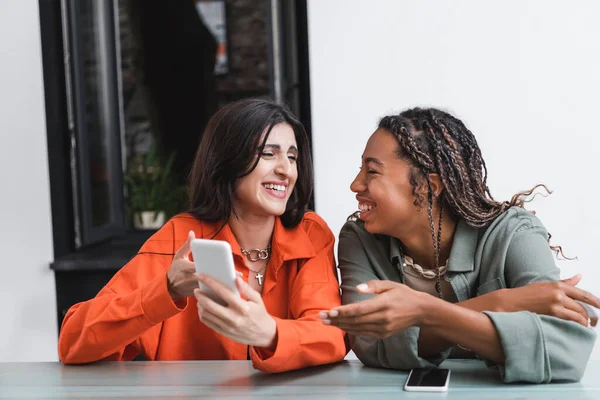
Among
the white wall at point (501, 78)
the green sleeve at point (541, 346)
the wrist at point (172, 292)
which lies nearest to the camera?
the green sleeve at point (541, 346)

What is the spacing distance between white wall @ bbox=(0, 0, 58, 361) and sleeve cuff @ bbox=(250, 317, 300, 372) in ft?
6.88

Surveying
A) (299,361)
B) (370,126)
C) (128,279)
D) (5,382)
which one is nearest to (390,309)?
(299,361)

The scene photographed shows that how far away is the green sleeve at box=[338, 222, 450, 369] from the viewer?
150 centimetres

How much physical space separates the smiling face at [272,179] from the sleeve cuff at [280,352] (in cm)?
43

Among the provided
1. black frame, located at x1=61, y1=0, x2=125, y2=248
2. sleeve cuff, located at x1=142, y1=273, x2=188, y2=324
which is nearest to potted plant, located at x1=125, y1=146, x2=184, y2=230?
black frame, located at x1=61, y1=0, x2=125, y2=248

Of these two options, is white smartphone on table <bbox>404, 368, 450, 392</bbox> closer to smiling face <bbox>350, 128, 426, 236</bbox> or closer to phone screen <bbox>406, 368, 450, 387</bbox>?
phone screen <bbox>406, 368, 450, 387</bbox>

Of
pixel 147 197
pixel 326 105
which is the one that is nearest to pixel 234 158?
pixel 326 105

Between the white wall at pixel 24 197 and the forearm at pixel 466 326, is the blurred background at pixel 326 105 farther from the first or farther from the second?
the forearm at pixel 466 326

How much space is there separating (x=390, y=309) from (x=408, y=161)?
1.58 feet

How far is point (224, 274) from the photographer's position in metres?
1.33

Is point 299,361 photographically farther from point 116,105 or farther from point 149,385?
point 116,105

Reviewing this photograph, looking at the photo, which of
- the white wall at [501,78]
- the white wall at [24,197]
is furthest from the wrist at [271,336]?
the white wall at [24,197]

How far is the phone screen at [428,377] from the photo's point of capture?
137 centimetres

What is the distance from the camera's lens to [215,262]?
1312mm
